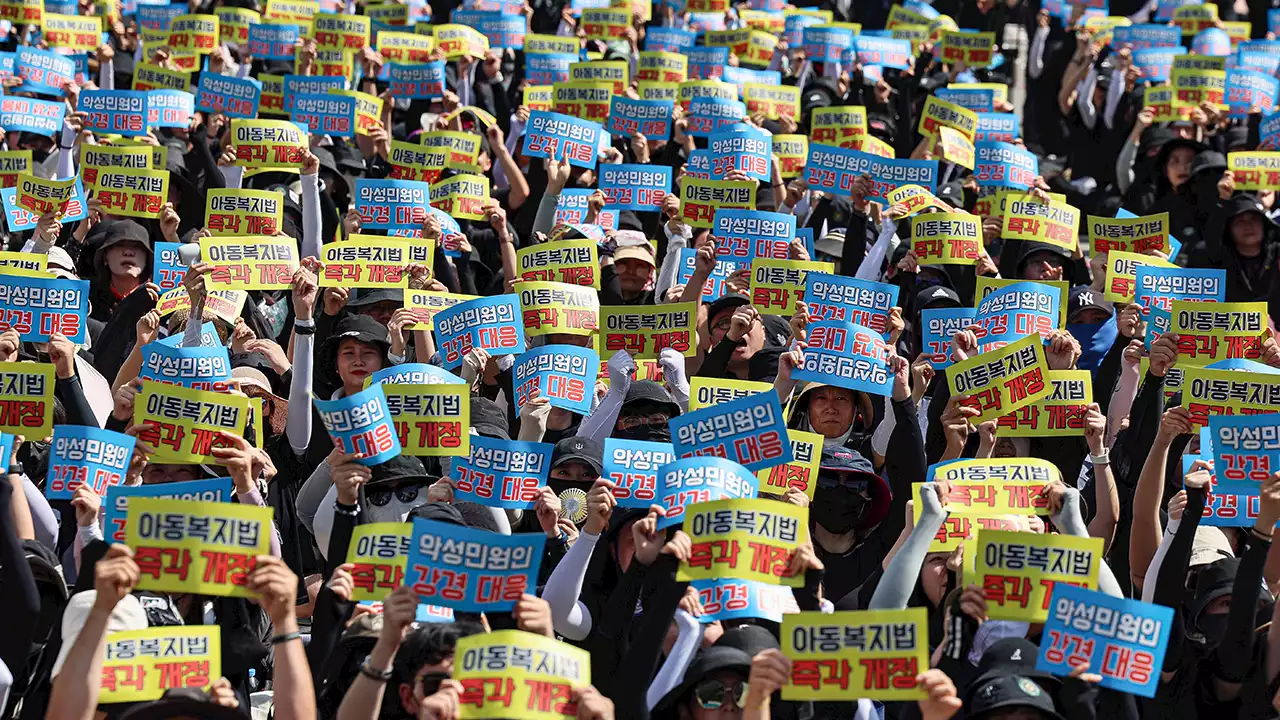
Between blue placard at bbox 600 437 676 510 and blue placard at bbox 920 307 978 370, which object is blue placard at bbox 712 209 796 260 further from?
blue placard at bbox 600 437 676 510

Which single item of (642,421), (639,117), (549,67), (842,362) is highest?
(549,67)

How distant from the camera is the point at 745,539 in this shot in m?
6.49

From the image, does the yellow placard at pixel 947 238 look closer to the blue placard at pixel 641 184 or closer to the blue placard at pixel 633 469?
the blue placard at pixel 641 184

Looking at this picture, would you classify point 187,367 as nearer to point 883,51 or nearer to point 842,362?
point 842,362

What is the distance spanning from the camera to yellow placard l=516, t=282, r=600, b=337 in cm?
964

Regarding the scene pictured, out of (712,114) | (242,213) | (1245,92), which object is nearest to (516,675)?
(242,213)

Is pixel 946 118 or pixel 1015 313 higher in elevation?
pixel 946 118

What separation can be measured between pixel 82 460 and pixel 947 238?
17.2 ft

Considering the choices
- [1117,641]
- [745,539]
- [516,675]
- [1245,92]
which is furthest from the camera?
[1245,92]

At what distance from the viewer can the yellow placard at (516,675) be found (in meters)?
5.69

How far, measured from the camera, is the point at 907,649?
19.5ft

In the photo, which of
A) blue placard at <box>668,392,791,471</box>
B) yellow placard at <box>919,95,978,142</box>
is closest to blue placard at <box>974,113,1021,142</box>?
yellow placard at <box>919,95,978,142</box>

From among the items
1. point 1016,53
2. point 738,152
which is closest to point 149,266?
point 738,152

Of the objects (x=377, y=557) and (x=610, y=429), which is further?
(x=610, y=429)
